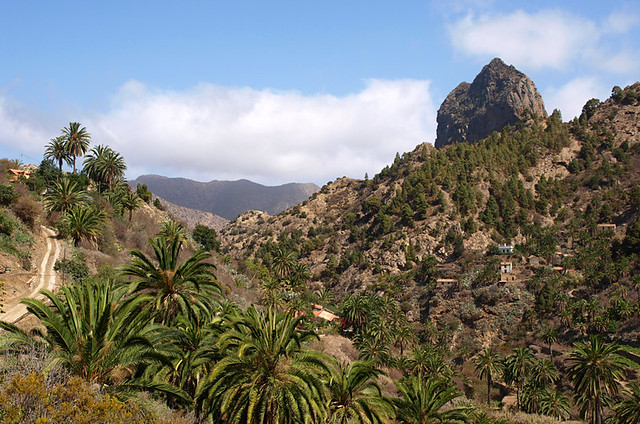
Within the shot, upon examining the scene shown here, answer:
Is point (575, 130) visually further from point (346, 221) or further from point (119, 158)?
point (119, 158)

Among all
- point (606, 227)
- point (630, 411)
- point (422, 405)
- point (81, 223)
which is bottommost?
point (630, 411)

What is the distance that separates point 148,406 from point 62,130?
7040cm

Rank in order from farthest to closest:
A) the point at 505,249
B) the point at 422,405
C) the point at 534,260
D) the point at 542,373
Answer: the point at 505,249 → the point at 534,260 → the point at 542,373 → the point at 422,405

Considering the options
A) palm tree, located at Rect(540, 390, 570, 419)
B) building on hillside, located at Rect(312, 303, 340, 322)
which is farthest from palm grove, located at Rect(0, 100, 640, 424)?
building on hillside, located at Rect(312, 303, 340, 322)

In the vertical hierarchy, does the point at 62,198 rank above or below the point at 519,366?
above

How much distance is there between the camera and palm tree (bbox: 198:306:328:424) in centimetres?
1705

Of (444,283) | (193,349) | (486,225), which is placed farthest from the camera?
(486,225)

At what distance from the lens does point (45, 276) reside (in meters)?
36.2

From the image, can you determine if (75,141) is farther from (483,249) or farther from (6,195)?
(483,249)

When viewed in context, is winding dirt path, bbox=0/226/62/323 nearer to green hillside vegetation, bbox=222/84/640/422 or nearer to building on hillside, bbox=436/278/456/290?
green hillside vegetation, bbox=222/84/640/422

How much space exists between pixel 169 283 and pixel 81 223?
2865 cm

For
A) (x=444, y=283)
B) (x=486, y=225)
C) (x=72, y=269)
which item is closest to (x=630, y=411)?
(x=72, y=269)

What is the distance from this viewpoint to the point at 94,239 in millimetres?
49812

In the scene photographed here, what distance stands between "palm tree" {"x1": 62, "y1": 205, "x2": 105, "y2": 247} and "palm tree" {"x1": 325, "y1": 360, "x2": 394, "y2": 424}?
3532 centimetres
